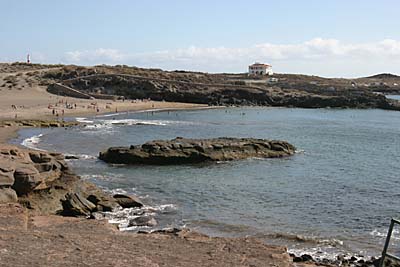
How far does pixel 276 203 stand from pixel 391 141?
3359 centimetres

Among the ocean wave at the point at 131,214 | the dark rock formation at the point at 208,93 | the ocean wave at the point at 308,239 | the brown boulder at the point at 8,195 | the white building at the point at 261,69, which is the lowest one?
the ocean wave at the point at 308,239

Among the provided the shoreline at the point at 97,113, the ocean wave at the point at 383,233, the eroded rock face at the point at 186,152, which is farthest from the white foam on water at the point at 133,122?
the ocean wave at the point at 383,233

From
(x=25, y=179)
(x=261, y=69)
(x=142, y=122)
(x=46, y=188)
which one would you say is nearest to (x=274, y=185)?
(x=46, y=188)

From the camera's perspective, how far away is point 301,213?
25.4 meters

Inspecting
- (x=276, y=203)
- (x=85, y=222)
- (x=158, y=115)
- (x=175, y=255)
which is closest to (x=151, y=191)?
(x=276, y=203)

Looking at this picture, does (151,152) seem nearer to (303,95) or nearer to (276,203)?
(276,203)

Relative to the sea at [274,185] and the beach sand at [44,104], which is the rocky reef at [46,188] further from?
the beach sand at [44,104]

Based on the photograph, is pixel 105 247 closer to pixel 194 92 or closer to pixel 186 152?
pixel 186 152

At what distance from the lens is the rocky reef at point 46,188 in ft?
65.2

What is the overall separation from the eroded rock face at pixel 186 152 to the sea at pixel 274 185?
1.03 meters

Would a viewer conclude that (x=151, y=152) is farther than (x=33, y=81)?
No

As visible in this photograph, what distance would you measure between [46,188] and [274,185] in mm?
14584

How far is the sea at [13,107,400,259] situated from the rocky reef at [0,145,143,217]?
1632mm

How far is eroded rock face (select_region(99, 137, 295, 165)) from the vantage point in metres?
37.5
